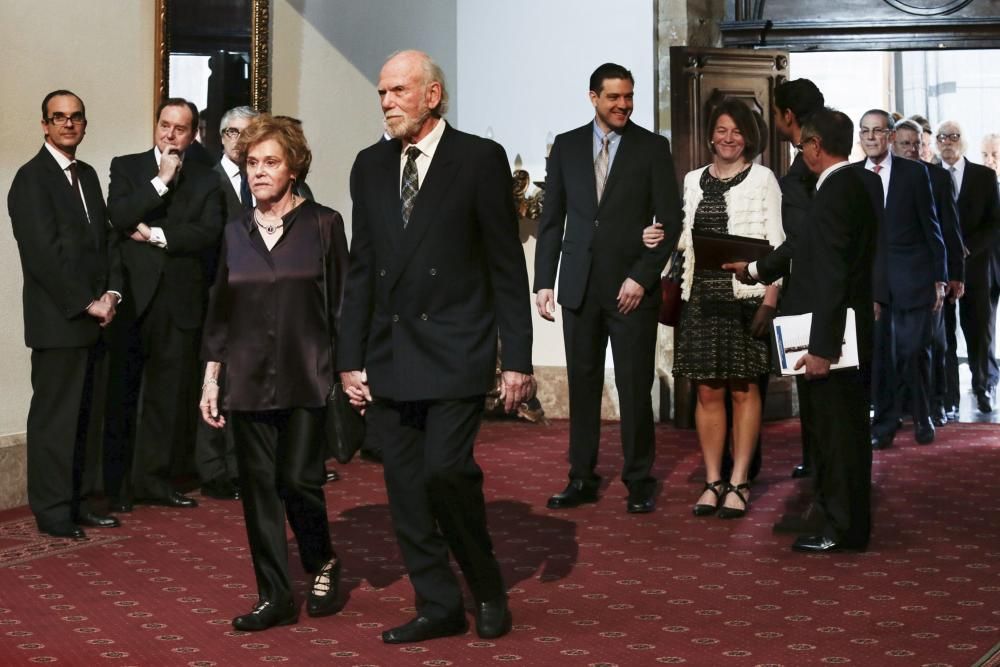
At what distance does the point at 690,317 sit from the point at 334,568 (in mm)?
2355

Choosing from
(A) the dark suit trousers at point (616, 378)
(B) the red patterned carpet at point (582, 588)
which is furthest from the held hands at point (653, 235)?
(B) the red patterned carpet at point (582, 588)

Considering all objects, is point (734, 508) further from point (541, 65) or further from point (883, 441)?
point (541, 65)

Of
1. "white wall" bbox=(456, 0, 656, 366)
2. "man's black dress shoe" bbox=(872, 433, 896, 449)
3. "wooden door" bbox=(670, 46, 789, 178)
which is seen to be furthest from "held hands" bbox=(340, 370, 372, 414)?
"white wall" bbox=(456, 0, 656, 366)

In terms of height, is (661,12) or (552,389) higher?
(661,12)

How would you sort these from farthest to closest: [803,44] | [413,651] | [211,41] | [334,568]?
1. [803,44]
2. [211,41]
3. [334,568]
4. [413,651]

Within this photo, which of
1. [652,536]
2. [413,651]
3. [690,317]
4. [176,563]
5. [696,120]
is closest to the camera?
[413,651]

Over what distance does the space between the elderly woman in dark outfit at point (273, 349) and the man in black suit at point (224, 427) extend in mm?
2290

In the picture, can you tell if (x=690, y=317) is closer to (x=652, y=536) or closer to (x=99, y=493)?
(x=652, y=536)

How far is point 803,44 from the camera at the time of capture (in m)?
10.2

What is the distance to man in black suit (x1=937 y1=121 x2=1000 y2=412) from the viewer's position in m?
10.4

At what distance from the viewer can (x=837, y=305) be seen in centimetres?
533

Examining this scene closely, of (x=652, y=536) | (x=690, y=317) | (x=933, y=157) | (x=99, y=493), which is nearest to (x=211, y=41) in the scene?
(x=99, y=493)

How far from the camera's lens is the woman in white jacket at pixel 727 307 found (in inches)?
248

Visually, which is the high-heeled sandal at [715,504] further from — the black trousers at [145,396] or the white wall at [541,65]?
the white wall at [541,65]
